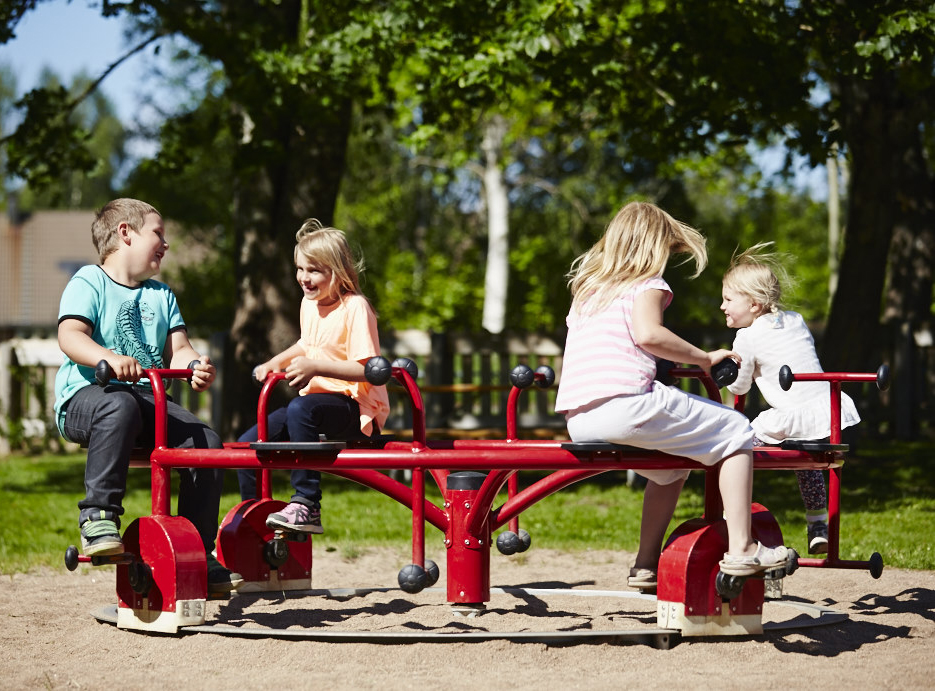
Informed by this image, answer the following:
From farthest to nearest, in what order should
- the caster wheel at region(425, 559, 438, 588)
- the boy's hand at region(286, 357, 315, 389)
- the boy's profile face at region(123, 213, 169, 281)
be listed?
the boy's profile face at region(123, 213, 169, 281), the boy's hand at region(286, 357, 315, 389), the caster wheel at region(425, 559, 438, 588)

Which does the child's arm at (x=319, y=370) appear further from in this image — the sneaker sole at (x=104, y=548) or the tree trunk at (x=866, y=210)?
the tree trunk at (x=866, y=210)

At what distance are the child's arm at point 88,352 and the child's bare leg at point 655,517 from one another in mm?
1982

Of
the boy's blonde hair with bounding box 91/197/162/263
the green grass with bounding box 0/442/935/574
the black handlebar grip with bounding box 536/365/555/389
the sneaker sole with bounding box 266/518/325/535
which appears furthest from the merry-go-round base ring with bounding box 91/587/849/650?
the green grass with bounding box 0/442/935/574

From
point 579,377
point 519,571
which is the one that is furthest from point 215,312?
point 579,377

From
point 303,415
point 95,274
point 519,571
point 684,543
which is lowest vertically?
point 519,571

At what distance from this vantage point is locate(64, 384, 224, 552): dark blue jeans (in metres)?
4.32

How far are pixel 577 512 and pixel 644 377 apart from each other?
440cm

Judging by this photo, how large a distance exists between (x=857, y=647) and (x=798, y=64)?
5932 mm

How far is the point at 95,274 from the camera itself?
471 cm

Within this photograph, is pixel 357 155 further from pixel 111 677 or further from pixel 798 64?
pixel 111 677

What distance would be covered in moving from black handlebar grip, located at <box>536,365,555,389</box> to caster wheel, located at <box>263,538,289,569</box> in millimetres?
1246

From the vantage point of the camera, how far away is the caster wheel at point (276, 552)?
201 inches

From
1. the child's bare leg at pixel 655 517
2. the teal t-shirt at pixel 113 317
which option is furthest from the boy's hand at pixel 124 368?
the child's bare leg at pixel 655 517

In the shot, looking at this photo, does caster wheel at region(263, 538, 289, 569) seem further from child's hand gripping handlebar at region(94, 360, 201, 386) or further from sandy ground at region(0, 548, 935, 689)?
child's hand gripping handlebar at region(94, 360, 201, 386)
